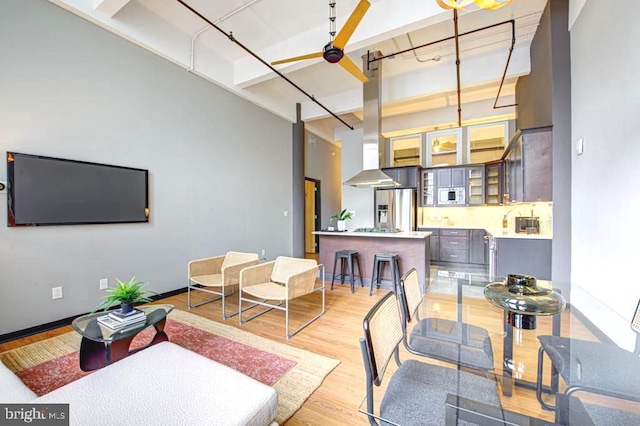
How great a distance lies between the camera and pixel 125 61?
11.1 ft

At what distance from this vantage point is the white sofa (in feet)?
3.24

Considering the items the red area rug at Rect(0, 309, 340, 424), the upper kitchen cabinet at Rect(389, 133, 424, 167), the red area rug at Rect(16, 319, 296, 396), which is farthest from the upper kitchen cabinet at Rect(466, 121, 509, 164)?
the red area rug at Rect(16, 319, 296, 396)

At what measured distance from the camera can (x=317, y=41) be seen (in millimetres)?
3920

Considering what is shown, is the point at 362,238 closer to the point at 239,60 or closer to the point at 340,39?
the point at 340,39

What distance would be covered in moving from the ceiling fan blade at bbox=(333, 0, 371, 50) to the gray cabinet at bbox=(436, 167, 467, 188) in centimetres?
458

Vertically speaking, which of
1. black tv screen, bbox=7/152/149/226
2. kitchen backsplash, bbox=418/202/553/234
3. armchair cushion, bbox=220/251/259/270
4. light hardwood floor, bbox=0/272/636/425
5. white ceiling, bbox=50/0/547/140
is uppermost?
white ceiling, bbox=50/0/547/140

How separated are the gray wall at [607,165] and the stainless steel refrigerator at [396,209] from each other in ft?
9.84

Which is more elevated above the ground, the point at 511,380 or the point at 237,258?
the point at 237,258

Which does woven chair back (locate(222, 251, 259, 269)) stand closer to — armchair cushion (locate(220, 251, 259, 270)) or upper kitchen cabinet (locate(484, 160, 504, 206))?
armchair cushion (locate(220, 251, 259, 270))

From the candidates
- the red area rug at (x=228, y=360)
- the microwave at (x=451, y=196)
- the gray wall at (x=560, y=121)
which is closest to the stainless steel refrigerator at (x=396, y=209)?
the microwave at (x=451, y=196)

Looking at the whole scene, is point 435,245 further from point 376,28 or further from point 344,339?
point 376,28

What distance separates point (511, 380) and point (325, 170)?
281 inches

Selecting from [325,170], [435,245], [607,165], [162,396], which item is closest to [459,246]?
[435,245]

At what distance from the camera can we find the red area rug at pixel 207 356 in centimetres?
192
